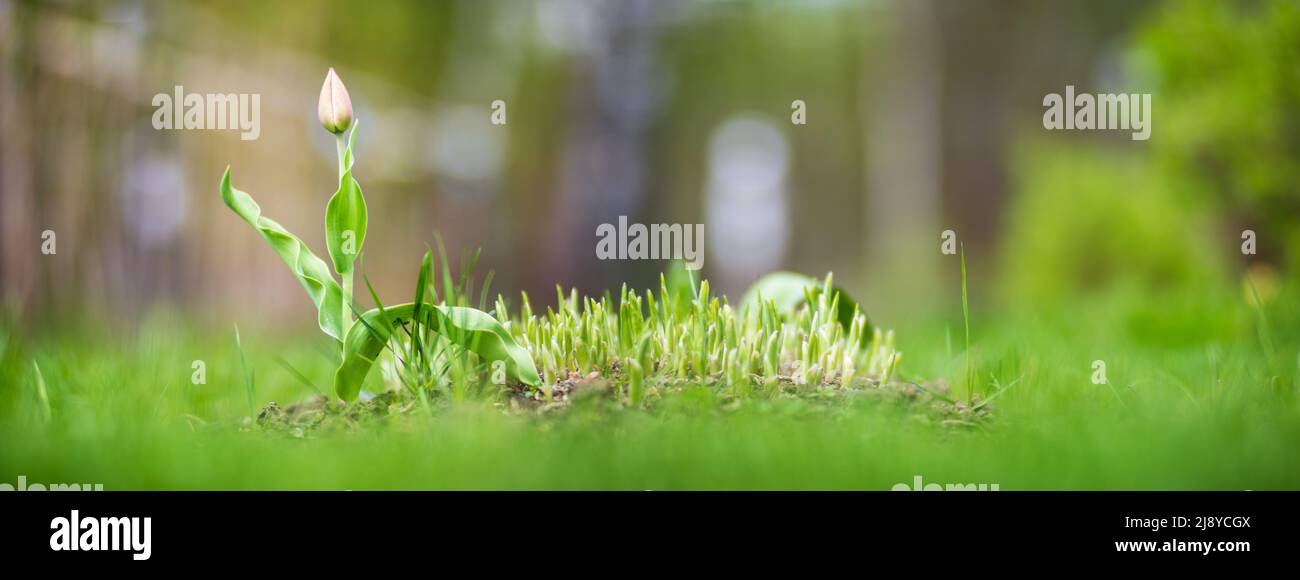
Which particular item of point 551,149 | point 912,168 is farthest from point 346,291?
point 551,149

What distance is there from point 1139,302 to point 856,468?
373 cm

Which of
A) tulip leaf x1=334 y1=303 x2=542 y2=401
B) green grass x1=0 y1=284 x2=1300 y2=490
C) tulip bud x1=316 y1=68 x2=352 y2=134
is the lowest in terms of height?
green grass x1=0 y1=284 x2=1300 y2=490

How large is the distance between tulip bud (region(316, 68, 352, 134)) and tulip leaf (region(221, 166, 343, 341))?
24 cm

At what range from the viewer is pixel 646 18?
9.09 metres

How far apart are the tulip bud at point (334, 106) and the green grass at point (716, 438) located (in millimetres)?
655

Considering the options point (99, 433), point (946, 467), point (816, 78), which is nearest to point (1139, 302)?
point (946, 467)

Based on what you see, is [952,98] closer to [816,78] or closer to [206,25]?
[206,25]

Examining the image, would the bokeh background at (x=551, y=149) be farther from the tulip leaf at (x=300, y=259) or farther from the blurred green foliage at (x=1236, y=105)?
the tulip leaf at (x=300, y=259)

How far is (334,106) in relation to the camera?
2.03 meters

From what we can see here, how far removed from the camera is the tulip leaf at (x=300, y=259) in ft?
6.70

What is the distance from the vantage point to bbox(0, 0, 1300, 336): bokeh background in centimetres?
446
